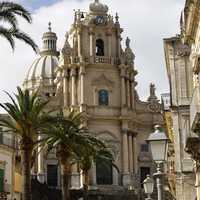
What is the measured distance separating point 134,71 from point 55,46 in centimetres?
3264

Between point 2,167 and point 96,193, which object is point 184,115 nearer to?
point 2,167

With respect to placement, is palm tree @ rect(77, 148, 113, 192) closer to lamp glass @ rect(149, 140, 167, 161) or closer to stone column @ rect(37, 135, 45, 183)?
stone column @ rect(37, 135, 45, 183)

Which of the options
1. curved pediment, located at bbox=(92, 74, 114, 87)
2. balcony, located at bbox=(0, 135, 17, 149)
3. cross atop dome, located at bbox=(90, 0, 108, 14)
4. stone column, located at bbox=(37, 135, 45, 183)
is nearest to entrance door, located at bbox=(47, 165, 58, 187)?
stone column, located at bbox=(37, 135, 45, 183)

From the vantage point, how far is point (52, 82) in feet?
302

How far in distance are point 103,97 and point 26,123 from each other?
3793cm

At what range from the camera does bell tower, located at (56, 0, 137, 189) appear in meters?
70.1

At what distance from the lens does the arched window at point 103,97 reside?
7138 centimetres

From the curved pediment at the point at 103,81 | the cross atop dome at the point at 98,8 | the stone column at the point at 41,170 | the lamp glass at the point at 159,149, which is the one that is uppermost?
the cross atop dome at the point at 98,8

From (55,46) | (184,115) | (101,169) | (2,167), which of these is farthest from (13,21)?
(55,46)

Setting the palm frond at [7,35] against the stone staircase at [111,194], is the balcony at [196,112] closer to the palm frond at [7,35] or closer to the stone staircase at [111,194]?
the palm frond at [7,35]

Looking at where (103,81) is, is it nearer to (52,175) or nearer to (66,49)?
(66,49)

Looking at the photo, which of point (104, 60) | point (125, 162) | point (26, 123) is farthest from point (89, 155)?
point (104, 60)

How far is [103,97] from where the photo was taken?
235ft

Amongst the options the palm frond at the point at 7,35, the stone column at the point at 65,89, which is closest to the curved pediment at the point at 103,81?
the stone column at the point at 65,89
